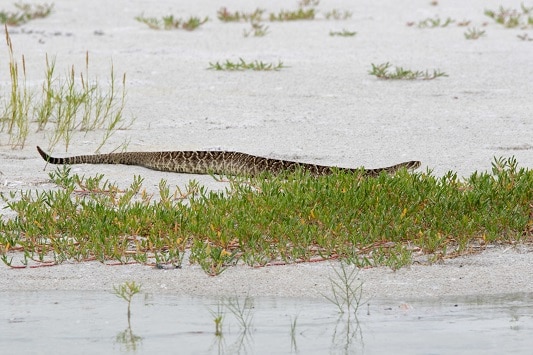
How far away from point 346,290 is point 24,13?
48.5 ft

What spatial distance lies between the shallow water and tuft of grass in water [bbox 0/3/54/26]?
43.6 ft

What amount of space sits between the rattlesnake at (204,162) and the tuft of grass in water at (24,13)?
909 cm

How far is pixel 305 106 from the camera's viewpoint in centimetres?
1323

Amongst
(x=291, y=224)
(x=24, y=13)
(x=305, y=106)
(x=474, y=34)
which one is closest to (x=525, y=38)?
(x=474, y=34)

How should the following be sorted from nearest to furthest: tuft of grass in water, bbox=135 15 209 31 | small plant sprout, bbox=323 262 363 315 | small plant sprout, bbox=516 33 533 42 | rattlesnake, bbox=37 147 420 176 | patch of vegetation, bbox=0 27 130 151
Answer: small plant sprout, bbox=323 262 363 315
rattlesnake, bbox=37 147 420 176
patch of vegetation, bbox=0 27 130 151
small plant sprout, bbox=516 33 533 42
tuft of grass in water, bbox=135 15 209 31

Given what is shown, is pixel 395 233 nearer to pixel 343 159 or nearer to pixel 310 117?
pixel 343 159

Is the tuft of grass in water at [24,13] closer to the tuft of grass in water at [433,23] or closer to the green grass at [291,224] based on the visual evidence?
the tuft of grass in water at [433,23]

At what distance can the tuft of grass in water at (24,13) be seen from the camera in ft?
63.0

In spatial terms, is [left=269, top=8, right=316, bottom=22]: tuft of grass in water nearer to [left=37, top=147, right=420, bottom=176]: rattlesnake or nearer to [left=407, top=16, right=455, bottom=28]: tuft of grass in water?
[left=407, top=16, right=455, bottom=28]: tuft of grass in water

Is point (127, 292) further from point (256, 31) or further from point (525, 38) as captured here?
point (525, 38)

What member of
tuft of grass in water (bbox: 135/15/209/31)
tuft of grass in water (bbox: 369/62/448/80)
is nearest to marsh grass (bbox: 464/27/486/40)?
tuft of grass in water (bbox: 369/62/448/80)

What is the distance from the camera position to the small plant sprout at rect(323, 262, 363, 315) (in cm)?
614

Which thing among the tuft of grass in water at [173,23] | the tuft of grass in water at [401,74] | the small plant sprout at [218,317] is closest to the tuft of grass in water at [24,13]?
the tuft of grass in water at [173,23]

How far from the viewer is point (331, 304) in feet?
20.5
